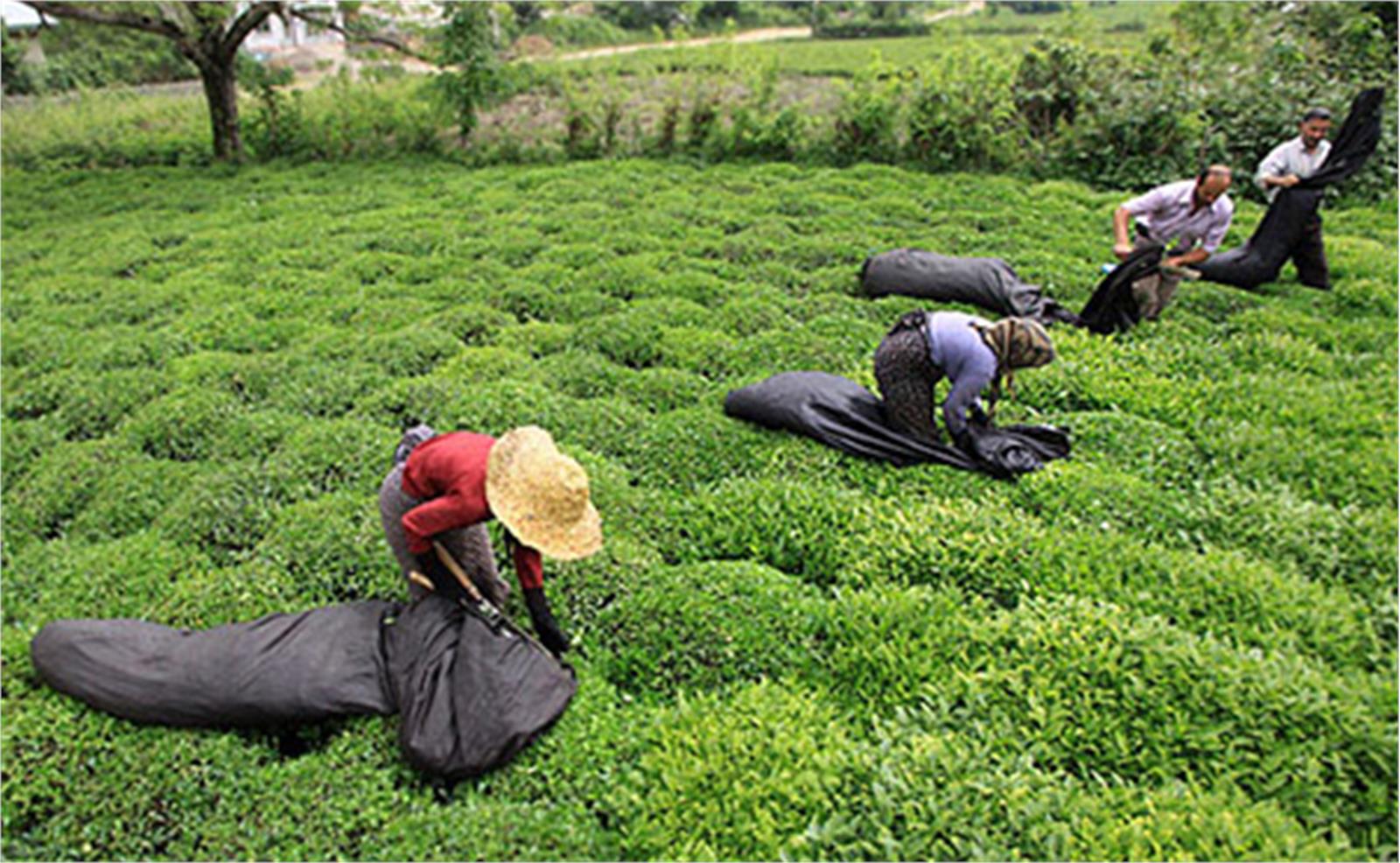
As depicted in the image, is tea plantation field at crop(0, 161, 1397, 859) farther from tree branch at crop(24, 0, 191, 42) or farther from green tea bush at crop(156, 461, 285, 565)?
tree branch at crop(24, 0, 191, 42)

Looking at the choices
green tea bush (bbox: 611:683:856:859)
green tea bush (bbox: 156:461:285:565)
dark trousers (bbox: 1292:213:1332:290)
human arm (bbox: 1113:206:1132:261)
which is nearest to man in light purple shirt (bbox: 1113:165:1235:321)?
human arm (bbox: 1113:206:1132:261)

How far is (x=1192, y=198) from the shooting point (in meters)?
7.59

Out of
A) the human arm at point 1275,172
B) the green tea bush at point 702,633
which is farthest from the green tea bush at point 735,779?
the human arm at point 1275,172

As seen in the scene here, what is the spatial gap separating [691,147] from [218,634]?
1219cm

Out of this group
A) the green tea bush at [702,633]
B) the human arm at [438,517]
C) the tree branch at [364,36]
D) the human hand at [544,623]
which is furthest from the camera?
the tree branch at [364,36]

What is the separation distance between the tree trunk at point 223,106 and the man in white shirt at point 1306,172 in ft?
50.3

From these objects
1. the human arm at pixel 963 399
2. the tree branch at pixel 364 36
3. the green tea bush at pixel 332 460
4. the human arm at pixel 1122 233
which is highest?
the tree branch at pixel 364 36

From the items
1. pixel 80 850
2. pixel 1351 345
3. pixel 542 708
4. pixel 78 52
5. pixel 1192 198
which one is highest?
pixel 78 52

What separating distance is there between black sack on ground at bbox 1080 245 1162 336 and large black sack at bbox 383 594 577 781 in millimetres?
5829

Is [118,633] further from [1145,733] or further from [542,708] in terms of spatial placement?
[1145,733]

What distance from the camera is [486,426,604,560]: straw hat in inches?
135

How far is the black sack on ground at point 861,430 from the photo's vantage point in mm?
5377

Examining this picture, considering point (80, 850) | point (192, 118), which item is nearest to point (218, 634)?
point (80, 850)

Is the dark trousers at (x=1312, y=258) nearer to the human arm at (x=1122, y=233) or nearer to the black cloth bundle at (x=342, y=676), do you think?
the human arm at (x=1122, y=233)
